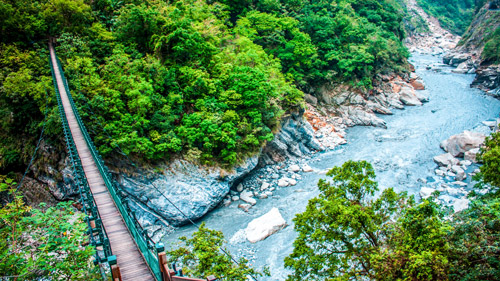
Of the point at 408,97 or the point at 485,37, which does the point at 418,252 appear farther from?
the point at 485,37

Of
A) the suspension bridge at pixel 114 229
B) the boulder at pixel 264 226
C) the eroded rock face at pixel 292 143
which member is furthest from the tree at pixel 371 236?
the eroded rock face at pixel 292 143

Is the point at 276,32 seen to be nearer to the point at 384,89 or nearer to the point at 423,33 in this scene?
the point at 384,89

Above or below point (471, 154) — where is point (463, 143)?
above

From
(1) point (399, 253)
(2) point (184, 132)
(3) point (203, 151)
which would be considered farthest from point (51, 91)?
(1) point (399, 253)

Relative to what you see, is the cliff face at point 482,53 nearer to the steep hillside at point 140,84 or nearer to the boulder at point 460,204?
the boulder at point 460,204

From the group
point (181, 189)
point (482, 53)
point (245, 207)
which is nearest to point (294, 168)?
point (245, 207)

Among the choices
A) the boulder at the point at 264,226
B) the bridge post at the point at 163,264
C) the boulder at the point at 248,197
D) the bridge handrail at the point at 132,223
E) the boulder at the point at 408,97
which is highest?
the bridge post at the point at 163,264
